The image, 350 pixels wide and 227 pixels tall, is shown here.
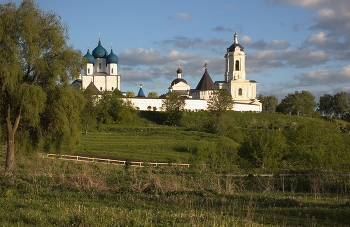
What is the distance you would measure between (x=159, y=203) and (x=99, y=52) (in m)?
85.5

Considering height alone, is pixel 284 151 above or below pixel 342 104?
below

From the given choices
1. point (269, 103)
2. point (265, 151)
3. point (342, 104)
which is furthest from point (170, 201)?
point (269, 103)

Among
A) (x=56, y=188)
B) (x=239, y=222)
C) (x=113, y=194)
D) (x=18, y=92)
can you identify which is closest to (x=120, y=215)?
(x=239, y=222)

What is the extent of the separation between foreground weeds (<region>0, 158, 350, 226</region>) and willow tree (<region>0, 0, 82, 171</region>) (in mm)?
3631

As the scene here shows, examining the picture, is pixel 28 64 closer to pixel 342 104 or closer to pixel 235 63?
pixel 235 63

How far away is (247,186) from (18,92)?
1004 centimetres

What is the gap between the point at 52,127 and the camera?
19031 millimetres

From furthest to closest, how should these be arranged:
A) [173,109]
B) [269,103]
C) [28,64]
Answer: [269,103]
[173,109]
[28,64]

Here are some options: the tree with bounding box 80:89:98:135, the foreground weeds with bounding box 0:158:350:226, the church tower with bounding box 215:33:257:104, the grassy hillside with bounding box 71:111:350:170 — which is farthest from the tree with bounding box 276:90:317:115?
the foreground weeds with bounding box 0:158:350:226

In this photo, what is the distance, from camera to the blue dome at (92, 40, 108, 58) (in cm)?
9325

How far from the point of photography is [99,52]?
9312 cm

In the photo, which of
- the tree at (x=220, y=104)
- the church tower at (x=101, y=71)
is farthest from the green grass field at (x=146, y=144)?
the church tower at (x=101, y=71)

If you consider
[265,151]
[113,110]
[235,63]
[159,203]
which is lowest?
[159,203]

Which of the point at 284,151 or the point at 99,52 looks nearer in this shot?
the point at 284,151
